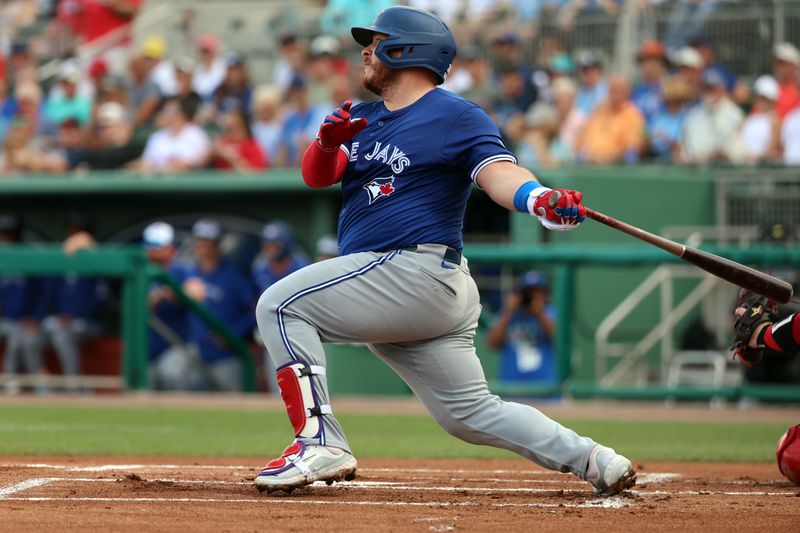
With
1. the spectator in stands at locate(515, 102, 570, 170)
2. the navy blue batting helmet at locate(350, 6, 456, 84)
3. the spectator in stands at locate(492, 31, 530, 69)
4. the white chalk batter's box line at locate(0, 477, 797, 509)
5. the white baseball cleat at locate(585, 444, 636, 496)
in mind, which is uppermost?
the spectator in stands at locate(492, 31, 530, 69)

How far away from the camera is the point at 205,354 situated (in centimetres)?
1189

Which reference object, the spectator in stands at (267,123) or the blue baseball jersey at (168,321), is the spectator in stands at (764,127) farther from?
the blue baseball jersey at (168,321)

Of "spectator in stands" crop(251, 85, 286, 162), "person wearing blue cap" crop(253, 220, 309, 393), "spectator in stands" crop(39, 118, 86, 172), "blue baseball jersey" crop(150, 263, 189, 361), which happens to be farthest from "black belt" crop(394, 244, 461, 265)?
"spectator in stands" crop(39, 118, 86, 172)

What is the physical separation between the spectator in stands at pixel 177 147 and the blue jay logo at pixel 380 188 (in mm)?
8944

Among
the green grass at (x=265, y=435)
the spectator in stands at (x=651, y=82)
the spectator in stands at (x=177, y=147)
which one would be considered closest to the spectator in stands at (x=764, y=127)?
the spectator in stands at (x=651, y=82)

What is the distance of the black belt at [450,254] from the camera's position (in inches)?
177

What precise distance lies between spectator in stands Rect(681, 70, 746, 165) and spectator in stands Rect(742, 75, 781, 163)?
4.5 inches

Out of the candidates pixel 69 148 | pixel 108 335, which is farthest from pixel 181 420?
pixel 69 148

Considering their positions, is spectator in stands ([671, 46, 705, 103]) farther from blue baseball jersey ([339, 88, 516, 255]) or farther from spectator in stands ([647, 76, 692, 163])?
blue baseball jersey ([339, 88, 516, 255])

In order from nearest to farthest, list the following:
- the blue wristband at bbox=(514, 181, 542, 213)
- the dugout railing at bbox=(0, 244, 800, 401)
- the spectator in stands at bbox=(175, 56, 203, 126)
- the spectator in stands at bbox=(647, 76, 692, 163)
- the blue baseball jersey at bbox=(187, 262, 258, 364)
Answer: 1. the blue wristband at bbox=(514, 181, 542, 213)
2. the dugout railing at bbox=(0, 244, 800, 401)
3. the blue baseball jersey at bbox=(187, 262, 258, 364)
4. the spectator in stands at bbox=(647, 76, 692, 163)
5. the spectator in stands at bbox=(175, 56, 203, 126)

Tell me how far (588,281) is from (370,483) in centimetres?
725

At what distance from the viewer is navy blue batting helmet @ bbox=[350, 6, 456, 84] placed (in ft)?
15.0

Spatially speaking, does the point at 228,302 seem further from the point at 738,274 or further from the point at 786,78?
the point at 738,274

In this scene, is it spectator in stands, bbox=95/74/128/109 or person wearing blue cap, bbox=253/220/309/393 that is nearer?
person wearing blue cap, bbox=253/220/309/393
